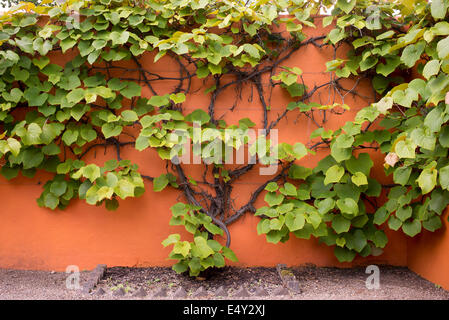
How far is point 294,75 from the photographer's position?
2564mm

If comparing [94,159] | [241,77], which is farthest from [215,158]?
[94,159]

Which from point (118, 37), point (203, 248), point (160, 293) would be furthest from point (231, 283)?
point (118, 37)

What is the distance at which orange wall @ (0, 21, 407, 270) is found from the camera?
2.64 meters

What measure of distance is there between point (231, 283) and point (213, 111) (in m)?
1.13

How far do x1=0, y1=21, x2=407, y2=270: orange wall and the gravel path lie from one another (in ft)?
0.29

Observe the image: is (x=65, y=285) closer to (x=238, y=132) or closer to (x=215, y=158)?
(x=215, y=158)

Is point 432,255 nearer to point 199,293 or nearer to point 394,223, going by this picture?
point 394,223

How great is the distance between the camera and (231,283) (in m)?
2.36

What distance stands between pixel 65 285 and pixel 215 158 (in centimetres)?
120

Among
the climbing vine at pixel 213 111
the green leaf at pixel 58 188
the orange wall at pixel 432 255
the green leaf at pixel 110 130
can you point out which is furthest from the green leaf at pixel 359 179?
the green leaf at pixel 58 188

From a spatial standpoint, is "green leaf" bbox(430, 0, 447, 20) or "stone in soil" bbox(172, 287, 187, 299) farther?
"stone in soil" bbox(172, 287, 187, 299)

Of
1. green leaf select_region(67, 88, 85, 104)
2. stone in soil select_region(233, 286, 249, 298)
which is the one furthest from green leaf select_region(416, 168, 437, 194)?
green leaf select_region(67, 88, 85, 104)

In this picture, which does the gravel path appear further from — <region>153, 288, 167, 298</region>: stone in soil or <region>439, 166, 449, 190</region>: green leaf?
<region>439, 166, 449, 190</region>: green leaf

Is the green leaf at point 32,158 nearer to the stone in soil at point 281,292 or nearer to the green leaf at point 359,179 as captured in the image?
the stone in soil at point 281,292
